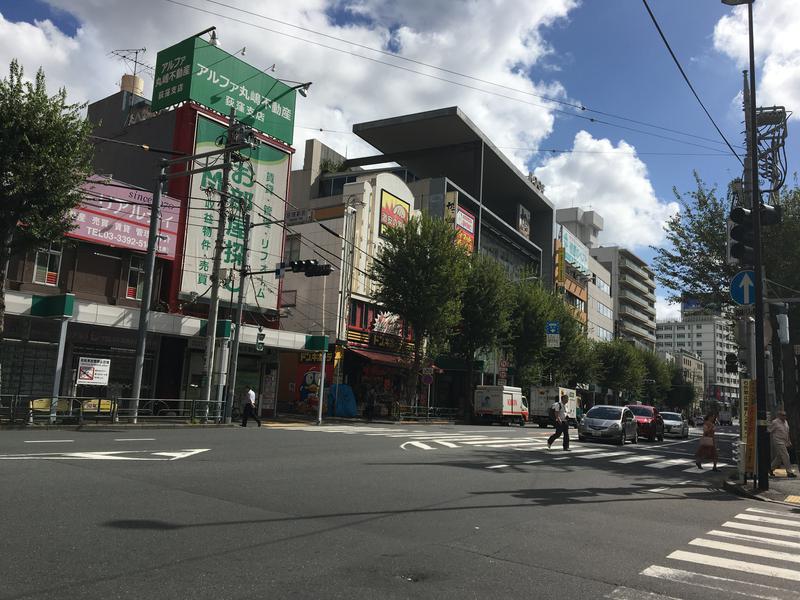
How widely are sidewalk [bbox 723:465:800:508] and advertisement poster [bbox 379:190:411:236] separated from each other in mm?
28062

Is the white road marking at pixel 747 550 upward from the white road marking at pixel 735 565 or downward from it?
downward

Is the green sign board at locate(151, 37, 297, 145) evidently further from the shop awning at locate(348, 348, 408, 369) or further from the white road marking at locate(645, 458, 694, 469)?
the white road marking at locate(645, 458, 694, 469)

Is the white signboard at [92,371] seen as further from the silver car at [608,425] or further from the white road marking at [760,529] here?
the white road marking at [760,529]

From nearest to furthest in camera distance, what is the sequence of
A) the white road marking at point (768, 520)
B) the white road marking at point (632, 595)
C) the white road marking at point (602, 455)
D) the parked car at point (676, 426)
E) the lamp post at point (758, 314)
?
the white road marking at point (632, 595) → the white road marking at point (768, 520) → the lamp post at point (758, 314) → the white road marking at point (602, 455) → the parked car at point (676, 426)

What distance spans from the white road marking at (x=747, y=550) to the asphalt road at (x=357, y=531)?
0.03 meters

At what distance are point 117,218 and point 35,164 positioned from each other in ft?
22.6

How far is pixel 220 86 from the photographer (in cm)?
3014

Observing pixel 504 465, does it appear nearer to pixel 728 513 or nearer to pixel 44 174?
pixel 728 513

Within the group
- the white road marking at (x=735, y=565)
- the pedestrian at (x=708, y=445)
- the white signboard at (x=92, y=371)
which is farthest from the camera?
the white signboard at (x=92, y=371)

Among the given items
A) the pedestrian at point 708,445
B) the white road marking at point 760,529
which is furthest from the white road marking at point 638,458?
the white road marking at point 760,529

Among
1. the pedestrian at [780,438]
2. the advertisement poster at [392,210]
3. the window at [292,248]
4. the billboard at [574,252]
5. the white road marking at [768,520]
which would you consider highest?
the billboard at [574,252]

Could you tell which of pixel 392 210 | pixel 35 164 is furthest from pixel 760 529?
pixel 392 210

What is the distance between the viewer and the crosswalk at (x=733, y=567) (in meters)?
5.18

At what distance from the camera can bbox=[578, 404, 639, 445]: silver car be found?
78.1ft
